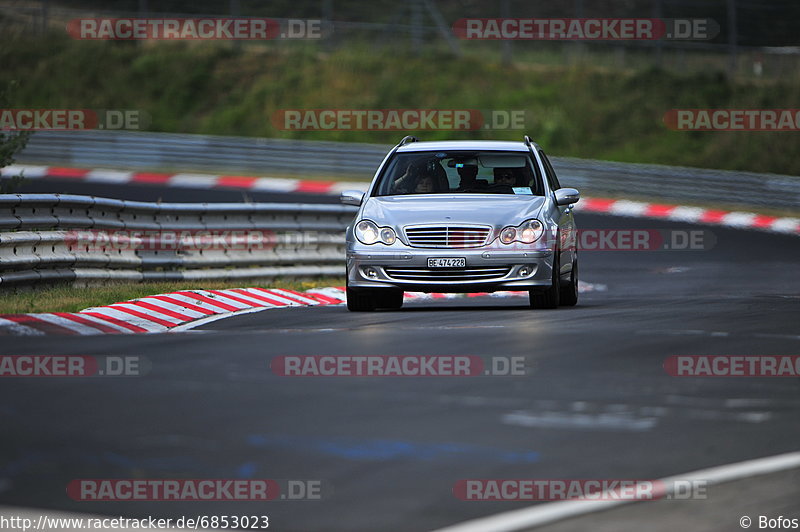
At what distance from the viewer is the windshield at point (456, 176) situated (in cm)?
1513

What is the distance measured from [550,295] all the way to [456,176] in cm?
180

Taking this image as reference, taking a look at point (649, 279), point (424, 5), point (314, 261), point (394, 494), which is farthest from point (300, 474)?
point (424, 5)

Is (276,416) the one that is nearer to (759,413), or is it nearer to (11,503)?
(11,503)

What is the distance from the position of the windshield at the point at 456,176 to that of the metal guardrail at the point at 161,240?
Answer: 10.5 feet

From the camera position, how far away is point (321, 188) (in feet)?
119

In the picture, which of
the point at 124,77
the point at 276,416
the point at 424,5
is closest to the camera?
the point at 276,416

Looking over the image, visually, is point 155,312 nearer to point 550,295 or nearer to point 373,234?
point 373,234

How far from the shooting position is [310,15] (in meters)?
46.3

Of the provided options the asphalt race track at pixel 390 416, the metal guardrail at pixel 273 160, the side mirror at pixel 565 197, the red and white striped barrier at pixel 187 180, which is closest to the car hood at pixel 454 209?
the side mirror at pixel 565 197

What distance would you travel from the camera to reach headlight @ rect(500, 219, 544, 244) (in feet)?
46.6

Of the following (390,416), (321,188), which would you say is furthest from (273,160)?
(390,416)

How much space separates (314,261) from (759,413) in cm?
1229

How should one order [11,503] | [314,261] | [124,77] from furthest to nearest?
[124,77] < [314,261] < [11,503]

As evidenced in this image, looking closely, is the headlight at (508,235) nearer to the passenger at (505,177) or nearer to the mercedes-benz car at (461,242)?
the mercedes-benz car at (461,242)
